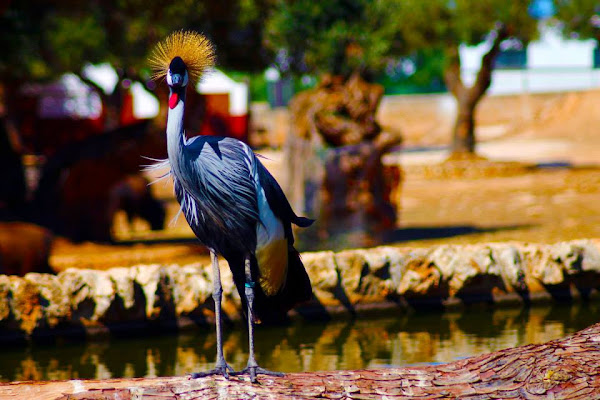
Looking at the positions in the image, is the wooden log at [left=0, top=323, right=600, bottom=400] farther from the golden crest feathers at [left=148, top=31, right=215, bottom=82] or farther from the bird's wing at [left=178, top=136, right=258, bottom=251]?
the golden crest feathers at [left=148, top=31, right=215, bottom=82]

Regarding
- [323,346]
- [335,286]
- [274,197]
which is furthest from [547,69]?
[274,197]

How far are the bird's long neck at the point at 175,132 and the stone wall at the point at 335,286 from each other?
8.87 ft

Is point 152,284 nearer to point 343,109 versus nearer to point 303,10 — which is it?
point 343,109

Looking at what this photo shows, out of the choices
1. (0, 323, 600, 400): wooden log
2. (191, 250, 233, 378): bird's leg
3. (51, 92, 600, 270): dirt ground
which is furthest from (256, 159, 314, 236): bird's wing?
(0, 323, 600, 400): wooden log

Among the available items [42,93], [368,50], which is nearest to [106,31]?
[368,50]

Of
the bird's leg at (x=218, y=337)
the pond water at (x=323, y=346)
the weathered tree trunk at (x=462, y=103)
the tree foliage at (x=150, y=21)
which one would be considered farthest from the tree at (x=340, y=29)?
the weathered tree trunk at (x=462, y=103)

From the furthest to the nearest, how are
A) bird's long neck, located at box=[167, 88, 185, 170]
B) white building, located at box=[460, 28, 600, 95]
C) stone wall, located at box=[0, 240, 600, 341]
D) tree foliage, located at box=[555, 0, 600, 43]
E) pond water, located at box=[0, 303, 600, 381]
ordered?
1. white building, located at box=[460, 28, 600, 95]
2. tree foliage, located at box=[555, 0, 600, 43]
3. stone wall, located at box=[0, 240, 600, 341]
4. pond water, located at box=[0, 303, 600, 381]
5. bird's long neck, located at box=[167, 88, 185, 170]

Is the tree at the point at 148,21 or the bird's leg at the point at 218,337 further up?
the tree at the point at 148,21

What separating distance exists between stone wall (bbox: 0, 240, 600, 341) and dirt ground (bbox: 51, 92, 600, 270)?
63 cm

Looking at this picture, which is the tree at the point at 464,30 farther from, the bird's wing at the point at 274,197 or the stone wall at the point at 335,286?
the bird's wing at the point at 274,197

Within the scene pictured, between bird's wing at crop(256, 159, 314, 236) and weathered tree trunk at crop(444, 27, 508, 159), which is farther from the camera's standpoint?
weathered tree trunk at crop(444, 27, 508, 159)

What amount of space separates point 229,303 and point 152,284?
0.58 meters

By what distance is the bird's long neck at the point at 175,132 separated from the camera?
3744 mm

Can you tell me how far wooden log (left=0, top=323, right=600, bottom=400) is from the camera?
3881 millimetres
